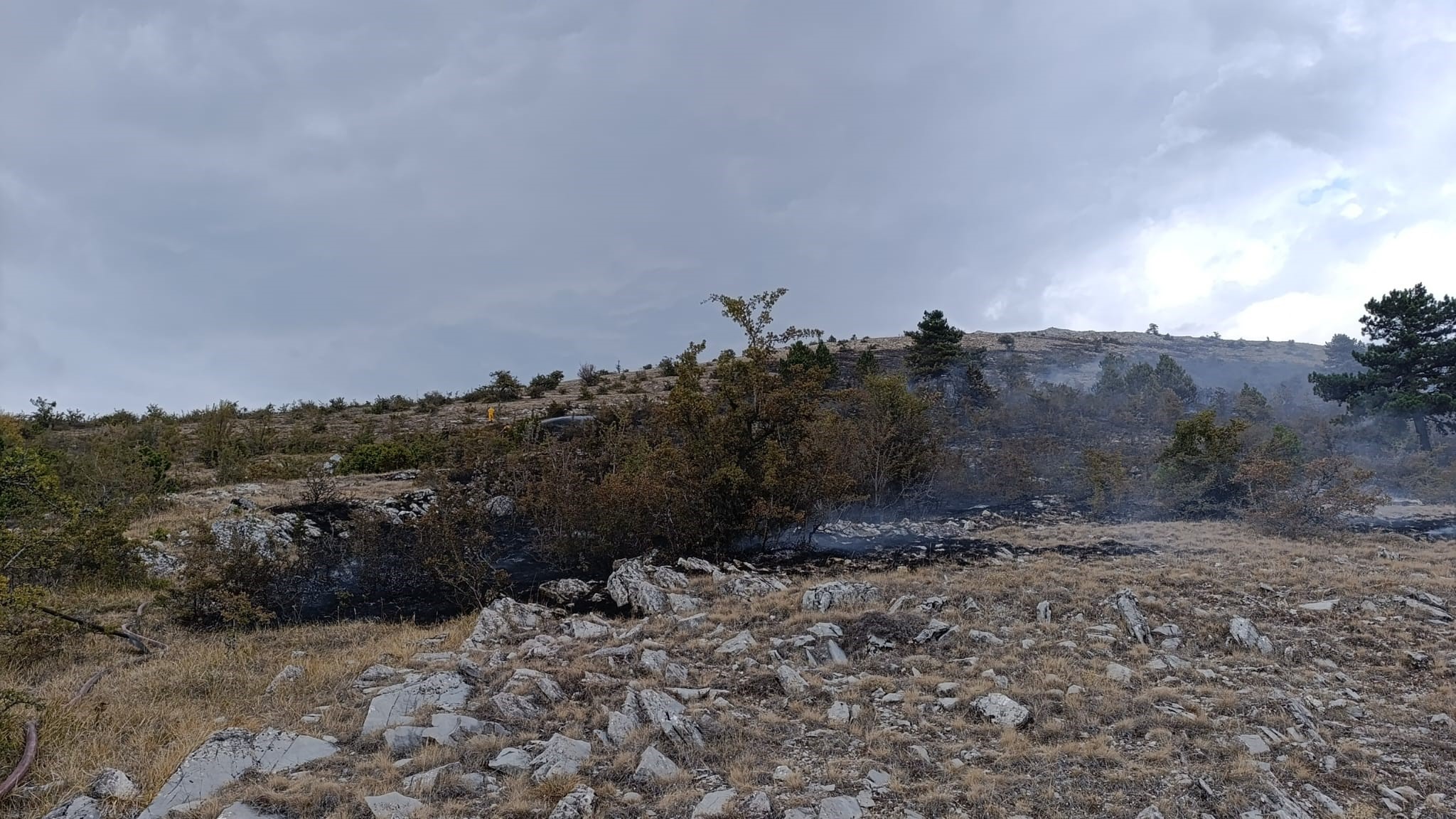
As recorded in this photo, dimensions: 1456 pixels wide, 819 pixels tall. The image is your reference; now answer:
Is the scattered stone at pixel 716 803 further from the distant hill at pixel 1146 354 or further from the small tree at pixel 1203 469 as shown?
the distant hill at pixel 1146 354

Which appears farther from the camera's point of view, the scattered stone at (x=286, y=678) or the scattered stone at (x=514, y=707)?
the scattered stone at (x=286, y=678)

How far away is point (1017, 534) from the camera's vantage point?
14000mm

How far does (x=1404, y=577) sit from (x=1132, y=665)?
6.08m

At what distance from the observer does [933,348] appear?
28.9m

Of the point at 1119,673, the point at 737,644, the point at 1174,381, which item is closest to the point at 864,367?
the point at 1174,381

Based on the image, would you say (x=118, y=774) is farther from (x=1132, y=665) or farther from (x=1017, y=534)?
(x=1017, y=534)

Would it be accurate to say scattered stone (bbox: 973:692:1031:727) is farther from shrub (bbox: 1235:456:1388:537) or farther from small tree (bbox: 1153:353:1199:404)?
small tree (bbox: 1153:353:1199:404)

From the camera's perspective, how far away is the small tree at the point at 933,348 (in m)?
28.7

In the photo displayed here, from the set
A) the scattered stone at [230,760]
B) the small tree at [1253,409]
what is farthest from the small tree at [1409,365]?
the scattered stone at [230,760]

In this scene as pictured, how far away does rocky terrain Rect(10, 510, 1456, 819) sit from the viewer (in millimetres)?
4441

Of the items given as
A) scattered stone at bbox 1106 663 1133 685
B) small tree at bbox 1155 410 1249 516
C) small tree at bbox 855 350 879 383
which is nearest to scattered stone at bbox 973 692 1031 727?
scattered stone at bbox 1106 663 1133 685

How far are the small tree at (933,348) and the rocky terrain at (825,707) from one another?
19.2m

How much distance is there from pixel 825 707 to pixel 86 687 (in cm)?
744

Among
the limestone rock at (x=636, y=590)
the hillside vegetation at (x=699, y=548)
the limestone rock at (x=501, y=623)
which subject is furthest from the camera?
the limestone rock at (x=636, y=590)
